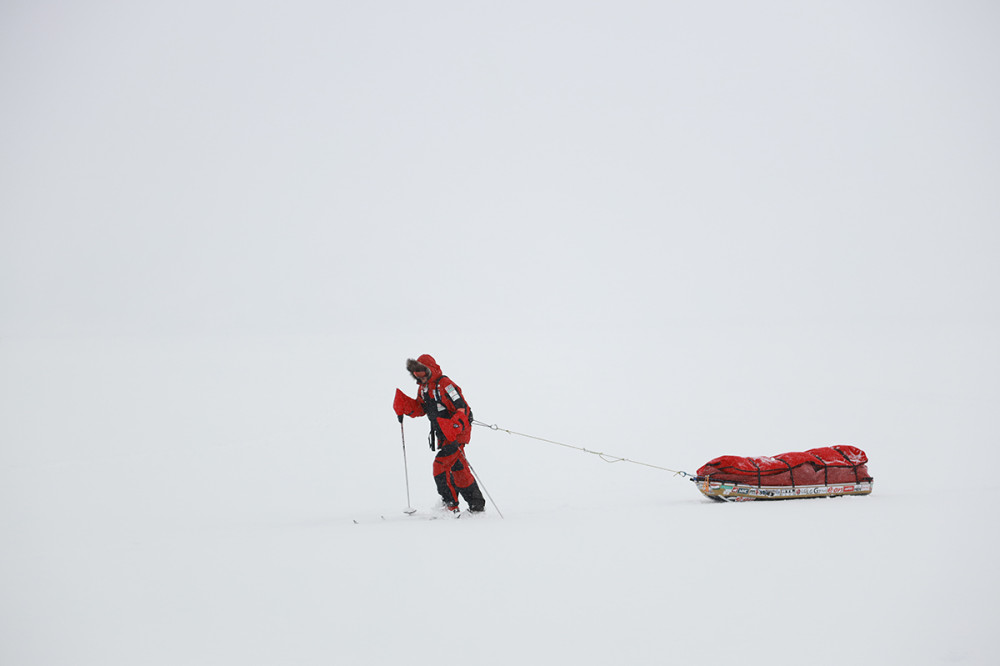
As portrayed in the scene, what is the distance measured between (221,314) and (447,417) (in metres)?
64.2

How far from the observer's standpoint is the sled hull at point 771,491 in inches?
232

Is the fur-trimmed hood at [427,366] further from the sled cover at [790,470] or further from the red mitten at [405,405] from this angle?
the sled cover at [790,470]

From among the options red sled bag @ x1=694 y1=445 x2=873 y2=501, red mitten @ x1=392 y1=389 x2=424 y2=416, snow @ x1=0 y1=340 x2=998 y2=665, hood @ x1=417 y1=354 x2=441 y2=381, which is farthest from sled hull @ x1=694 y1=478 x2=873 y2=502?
red mitten @ x1=392 y1=389 x2=424 y2=416

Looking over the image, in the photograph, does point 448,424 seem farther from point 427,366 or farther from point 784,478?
point 784,478

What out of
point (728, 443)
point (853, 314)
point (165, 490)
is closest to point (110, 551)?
point (165, 490)

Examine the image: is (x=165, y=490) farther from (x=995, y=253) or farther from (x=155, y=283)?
(x=995, y=253)

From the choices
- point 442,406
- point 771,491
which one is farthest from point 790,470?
point 442,406

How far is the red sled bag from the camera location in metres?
5.90

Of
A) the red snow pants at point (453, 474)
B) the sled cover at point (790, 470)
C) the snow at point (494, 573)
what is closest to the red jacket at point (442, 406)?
the red snow pants at point (453, 474)

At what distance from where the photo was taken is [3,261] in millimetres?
100750

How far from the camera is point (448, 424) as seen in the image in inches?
229

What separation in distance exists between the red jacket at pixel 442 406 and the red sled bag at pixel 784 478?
2.51 m

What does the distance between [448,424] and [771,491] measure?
10.8ft

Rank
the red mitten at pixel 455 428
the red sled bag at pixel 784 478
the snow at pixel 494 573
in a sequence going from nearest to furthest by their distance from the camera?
the snow at pixel 494 573
the red mitten at pixel 455 428
the red sled bag at pixel 784 478
